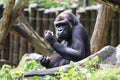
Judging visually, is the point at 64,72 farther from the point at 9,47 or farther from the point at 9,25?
the point at 9,47

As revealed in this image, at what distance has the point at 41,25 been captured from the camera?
476 inches

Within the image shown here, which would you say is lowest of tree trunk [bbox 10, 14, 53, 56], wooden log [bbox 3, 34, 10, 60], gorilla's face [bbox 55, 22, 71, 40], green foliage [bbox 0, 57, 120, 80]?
wooden log [bbox 3, 34, 10, 60]

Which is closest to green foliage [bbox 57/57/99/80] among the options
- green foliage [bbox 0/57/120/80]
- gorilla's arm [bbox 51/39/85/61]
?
green foliage [bbox 0/57/120/80]

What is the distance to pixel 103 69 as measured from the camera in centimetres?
561

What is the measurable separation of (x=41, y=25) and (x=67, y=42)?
473cm

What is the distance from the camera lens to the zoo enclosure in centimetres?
1156

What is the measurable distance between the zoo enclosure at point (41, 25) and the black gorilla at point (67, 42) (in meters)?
4.18

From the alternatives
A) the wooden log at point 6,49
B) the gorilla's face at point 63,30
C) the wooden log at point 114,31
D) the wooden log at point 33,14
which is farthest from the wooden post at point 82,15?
the gorilla's face at point 63,30

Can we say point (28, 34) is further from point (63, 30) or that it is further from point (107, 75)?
point (107, 75)

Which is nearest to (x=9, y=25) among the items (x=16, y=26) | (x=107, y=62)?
(x=16, y=26)

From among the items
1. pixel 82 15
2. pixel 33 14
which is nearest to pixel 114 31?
pixel 82 15

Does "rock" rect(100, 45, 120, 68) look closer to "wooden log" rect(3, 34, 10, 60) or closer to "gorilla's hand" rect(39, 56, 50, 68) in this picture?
"gorilla's hand" rect(39, 56, 50, 68)

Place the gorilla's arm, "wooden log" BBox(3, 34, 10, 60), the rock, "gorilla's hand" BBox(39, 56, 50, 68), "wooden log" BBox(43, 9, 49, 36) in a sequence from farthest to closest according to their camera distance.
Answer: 1. "wooden log" BBox(3, 34, 10, 60)
2. "wooden log" BBox(43, 9, 49, 36)
3. "gorilla's hand" BBox(39, 56, 50, 68)
4. the gorilla's arm
5. the rock

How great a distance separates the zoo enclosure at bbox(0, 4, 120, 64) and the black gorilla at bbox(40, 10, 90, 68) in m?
4.18
